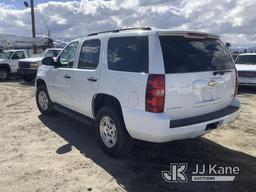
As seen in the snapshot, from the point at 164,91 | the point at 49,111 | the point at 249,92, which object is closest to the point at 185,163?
the point at 164,91

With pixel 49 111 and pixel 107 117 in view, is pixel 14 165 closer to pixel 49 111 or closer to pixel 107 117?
pixel 107 117

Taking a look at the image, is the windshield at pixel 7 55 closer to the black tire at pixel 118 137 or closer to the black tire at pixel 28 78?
the black tire at pixel 28 78

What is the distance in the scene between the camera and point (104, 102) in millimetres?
5441

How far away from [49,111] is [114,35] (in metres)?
3.52

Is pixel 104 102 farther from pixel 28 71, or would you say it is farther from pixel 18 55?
pixel 18 55

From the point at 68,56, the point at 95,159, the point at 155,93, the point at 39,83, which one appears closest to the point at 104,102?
the point at 95,159

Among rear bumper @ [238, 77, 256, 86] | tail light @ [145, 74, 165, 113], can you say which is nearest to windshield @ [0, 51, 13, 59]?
rear bumper @ [238, 77, 256, 86]

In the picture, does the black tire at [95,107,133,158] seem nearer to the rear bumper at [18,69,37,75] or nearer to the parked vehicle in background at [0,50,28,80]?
the rear bumper at [18,69,37,75]

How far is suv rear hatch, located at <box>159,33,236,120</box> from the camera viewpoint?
173 inches

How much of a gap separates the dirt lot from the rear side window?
1505 mm

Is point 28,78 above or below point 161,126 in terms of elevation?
below

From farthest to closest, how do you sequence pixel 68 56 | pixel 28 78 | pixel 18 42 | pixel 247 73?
pixel 18 42 → pixel 28 78 → pixel 247 73 → pixel 68 56

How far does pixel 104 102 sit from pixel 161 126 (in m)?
1.46

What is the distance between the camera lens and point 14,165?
Answer: 5.08 m
